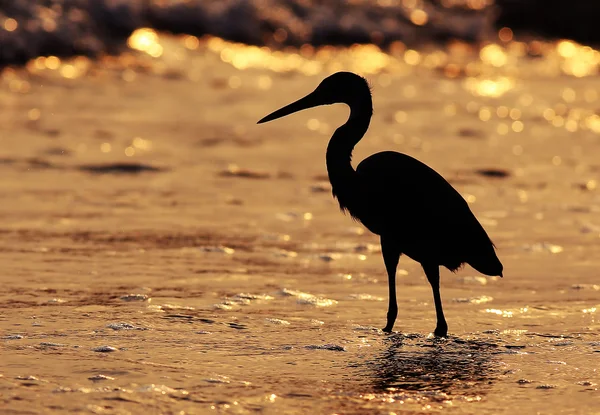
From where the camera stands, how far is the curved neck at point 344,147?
276 inches

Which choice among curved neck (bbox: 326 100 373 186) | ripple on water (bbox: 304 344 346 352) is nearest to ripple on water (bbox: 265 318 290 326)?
ripple on water (bbox: 304 344 346 352)

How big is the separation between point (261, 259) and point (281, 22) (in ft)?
40.3

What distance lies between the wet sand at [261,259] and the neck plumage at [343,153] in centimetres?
70

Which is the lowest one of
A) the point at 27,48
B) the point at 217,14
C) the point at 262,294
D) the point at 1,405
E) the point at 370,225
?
the point at 1,405

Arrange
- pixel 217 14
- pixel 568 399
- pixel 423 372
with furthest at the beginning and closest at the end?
pixel 217 14 → pixel 423 372 → pixel 568 399

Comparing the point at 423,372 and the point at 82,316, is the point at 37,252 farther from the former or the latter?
the point at 423,372

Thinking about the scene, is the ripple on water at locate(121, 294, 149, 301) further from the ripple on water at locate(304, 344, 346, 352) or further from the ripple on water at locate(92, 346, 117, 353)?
the ripple on water at locate(304, 344, 346, 352)

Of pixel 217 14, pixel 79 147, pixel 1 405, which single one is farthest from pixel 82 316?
pixel 217 14

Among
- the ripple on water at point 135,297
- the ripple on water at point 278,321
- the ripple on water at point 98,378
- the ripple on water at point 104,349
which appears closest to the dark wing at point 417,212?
the ripple on water at point 278,321

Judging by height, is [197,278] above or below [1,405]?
above

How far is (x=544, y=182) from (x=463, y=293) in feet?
12.2

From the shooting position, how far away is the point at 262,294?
729 centimetres

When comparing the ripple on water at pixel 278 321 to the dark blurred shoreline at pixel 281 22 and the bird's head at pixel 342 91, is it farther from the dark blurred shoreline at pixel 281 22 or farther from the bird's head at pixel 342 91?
the dark blurred shoreline at pixel 281 22

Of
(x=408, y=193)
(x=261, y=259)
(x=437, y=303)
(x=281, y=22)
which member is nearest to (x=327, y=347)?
(x=437, y=303)
